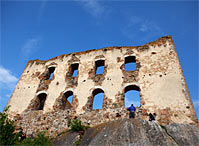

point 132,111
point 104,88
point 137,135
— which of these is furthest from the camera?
point 104,88

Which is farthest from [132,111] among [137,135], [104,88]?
[104,88]

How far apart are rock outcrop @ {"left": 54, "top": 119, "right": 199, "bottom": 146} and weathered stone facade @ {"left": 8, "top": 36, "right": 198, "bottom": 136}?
155 cm

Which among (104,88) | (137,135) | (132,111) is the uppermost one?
(104,88)

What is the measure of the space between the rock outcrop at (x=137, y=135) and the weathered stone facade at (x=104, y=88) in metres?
1.55

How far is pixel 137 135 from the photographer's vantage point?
25.3ft

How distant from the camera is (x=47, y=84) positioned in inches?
580

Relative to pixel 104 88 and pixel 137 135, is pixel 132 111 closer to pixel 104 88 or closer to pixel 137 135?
pixel 137 135

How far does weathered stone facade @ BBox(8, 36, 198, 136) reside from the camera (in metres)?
10.9

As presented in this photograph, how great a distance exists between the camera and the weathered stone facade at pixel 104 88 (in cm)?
1089

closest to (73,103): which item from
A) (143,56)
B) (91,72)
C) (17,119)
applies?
(91,72)

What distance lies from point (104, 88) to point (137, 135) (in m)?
5.34

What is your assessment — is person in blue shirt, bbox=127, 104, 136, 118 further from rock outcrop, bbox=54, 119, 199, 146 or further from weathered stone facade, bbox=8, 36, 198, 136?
rock outcrop, bbox=54, 119, 199, 146

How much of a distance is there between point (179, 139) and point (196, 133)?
106cm

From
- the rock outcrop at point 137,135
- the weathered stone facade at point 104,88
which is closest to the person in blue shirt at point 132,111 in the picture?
the weathered stone facade at point 104,88
